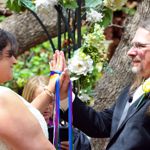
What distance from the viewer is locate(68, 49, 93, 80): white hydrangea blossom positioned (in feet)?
8.62

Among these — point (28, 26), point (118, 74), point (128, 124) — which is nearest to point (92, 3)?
point (128, 124)

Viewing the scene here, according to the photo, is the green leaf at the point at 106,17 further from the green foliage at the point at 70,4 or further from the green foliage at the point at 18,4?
the green foliage at the point at 18,4

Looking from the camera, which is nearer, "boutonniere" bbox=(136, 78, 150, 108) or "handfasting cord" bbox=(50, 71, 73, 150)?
"boutonniere" bbox=(136, 78, 150, 108)

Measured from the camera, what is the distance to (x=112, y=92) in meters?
3.80

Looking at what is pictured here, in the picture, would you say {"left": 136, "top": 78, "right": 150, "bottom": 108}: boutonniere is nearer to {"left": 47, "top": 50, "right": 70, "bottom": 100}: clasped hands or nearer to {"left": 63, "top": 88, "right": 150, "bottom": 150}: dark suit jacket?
{"left": 63, "top": 88, "right": 150, "bottom": 150}: dark suit jacket

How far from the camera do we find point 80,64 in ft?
8.67

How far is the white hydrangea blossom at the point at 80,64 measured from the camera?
2627mm

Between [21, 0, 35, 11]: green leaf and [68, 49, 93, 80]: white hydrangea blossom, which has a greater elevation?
[21, 0, 35, 11]: green leaf

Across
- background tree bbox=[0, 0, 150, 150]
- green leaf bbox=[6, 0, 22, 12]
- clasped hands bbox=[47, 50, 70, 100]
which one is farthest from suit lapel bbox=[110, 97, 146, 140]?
background tree bbox=[0, 0, 150, 150]

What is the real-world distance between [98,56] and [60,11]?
1.31 ft

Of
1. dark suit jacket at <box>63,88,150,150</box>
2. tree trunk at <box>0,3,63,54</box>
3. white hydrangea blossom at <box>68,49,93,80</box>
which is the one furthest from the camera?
tree trunk at <box>0,3,63,54</box>

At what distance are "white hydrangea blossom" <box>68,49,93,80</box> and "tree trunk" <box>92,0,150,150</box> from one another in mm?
1097

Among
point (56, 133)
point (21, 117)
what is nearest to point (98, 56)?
point (56, 133)

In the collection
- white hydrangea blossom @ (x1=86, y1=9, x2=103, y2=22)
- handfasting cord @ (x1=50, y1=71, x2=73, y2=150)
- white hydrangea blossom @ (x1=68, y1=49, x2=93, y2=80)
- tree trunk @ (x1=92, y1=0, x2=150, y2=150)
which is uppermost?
white hydrangea blossom @ (x1=86, y1=9, x2=103, y2=22)
